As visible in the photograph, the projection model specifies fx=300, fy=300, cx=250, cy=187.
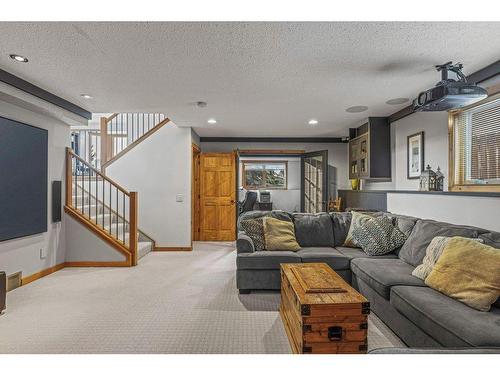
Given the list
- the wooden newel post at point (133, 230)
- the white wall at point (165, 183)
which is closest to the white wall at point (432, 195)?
the white wall at point (165, 183)

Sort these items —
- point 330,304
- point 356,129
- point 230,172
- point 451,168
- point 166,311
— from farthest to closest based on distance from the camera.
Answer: point 230,172 → point 356,129 → point 451,168 → point 166,311 → point 330,304

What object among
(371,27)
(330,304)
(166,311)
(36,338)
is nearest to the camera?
(330,304)

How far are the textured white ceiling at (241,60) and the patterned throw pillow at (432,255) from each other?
5.23ft

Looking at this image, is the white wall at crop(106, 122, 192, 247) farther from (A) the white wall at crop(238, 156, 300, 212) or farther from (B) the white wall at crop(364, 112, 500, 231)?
(A) the white wall at crop(238, 156, 300, 212)

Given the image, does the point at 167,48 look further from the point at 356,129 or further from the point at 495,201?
the point at 356,129

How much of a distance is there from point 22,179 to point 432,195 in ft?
16.2

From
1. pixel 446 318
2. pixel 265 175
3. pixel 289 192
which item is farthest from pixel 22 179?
pixel 289 192

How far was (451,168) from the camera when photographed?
3.38 meters

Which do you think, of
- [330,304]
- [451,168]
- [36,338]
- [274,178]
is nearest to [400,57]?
[451,168]

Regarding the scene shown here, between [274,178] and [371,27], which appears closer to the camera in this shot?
[371,27]

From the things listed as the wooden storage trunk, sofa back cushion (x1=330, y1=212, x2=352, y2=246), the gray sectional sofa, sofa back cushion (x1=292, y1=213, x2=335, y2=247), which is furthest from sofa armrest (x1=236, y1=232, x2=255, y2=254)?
the wooden storage trunk

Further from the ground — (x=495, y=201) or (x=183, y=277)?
(x=495, y=201)

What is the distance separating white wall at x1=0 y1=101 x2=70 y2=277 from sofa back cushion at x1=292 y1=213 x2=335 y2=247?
3.39 metres

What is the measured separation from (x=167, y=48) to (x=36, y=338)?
2509mm
